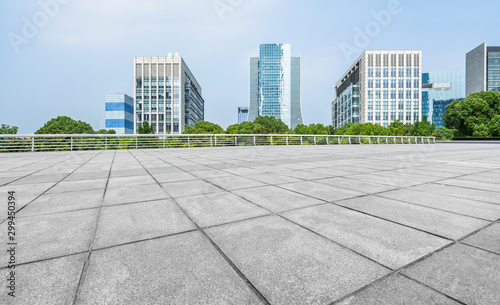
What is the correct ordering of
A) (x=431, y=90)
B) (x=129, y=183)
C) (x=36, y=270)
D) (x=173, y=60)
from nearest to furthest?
(x=36, y=270) < (x=129, y=183) < (x=173, y=60) < (x=431, y=90)

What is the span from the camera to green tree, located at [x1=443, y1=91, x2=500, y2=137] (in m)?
45.3

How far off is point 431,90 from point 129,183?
198m

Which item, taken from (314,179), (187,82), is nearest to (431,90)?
(187,82)

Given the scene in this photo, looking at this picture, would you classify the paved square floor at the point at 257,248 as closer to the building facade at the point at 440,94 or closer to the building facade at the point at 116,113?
the building facade at the point at 116,113

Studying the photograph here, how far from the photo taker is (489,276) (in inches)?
59.5

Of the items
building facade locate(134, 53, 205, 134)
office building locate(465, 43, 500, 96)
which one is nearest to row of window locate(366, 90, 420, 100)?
office building locate(465, 43, 500, 96)

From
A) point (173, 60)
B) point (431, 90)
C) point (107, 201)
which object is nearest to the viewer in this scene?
point (107, 201)

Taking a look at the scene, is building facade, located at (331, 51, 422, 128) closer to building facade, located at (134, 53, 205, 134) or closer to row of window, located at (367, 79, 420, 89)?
row of window, located at (367, 79, 420, 89)

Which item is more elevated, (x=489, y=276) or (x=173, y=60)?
(x=173, y=60)

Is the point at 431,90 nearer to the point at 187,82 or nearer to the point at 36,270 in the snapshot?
the point at 187,82

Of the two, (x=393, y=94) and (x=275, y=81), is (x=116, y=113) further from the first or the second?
(x=393, y=94)

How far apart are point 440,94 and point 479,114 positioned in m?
137

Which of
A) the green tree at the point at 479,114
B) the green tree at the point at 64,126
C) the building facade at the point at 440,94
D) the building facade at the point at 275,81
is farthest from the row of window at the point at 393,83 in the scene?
the green tree at the point at 64,126

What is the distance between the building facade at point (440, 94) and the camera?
153 metres
